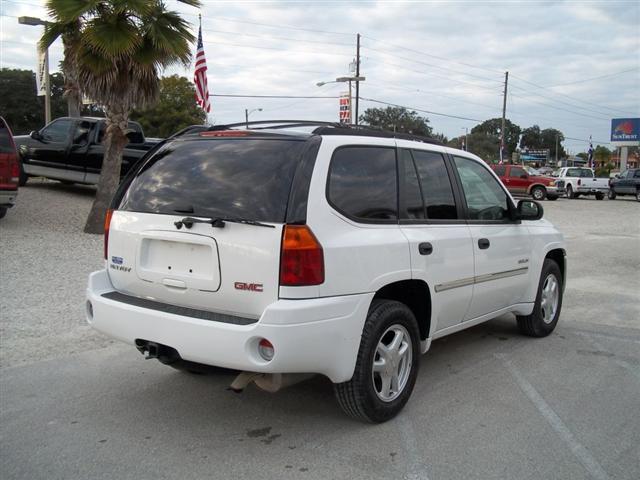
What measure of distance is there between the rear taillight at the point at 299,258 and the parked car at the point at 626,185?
3632cm

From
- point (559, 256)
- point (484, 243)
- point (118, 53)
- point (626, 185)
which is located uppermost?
point (118, 53)

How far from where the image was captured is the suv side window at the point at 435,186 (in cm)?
452

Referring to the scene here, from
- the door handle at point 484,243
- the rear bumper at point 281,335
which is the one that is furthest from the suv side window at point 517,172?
the rear bumper at point 281,335

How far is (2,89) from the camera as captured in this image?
62.1 meters

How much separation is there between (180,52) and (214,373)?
943 centimetres

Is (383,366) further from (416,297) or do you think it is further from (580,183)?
(580,183)

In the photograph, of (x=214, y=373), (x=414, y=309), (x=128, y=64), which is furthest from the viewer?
(x=128, y=64)

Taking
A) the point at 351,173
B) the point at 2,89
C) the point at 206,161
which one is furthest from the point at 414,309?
the point at 2,89

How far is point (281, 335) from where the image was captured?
330 centimetres

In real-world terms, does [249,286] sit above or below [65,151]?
below

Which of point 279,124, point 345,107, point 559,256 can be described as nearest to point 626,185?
point 345,107

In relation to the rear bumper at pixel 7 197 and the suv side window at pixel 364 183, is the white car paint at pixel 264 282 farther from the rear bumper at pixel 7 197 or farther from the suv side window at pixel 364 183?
the rear bumper at pixel 7 197

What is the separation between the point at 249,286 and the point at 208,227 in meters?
0.46

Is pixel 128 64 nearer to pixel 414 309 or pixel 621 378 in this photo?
pixel 414 309
